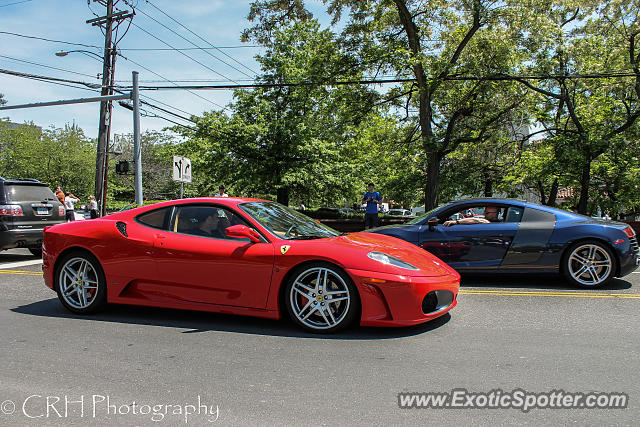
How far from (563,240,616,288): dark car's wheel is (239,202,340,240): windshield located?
378cm

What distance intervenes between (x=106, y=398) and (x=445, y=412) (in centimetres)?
217

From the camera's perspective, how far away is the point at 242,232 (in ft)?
14.0

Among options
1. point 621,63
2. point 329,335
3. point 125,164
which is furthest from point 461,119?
point 329,335

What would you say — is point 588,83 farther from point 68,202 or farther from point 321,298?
point 68,202

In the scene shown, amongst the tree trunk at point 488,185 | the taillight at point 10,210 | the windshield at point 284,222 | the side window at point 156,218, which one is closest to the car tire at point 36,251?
the taillight at point 10,210

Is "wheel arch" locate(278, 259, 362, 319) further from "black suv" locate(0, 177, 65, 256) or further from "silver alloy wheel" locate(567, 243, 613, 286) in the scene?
"black suv" locate(0, 177, 65, 256)

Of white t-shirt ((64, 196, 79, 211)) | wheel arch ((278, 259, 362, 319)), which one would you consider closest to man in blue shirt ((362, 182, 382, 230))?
wheel arch ((278, 259, 362, 319))

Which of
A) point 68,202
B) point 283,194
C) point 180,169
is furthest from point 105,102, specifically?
point 283,194

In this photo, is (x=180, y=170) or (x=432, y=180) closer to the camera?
(x=180, y=170)

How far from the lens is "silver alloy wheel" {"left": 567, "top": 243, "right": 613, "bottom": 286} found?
6.32 metres

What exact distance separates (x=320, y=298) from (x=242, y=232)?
38.7 inches

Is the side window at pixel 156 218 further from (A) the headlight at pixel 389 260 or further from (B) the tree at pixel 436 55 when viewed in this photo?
(B) the tree at pixel 436 55

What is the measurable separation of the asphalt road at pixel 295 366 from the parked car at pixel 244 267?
249 mm

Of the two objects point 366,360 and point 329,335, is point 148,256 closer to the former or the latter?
point 329,335
